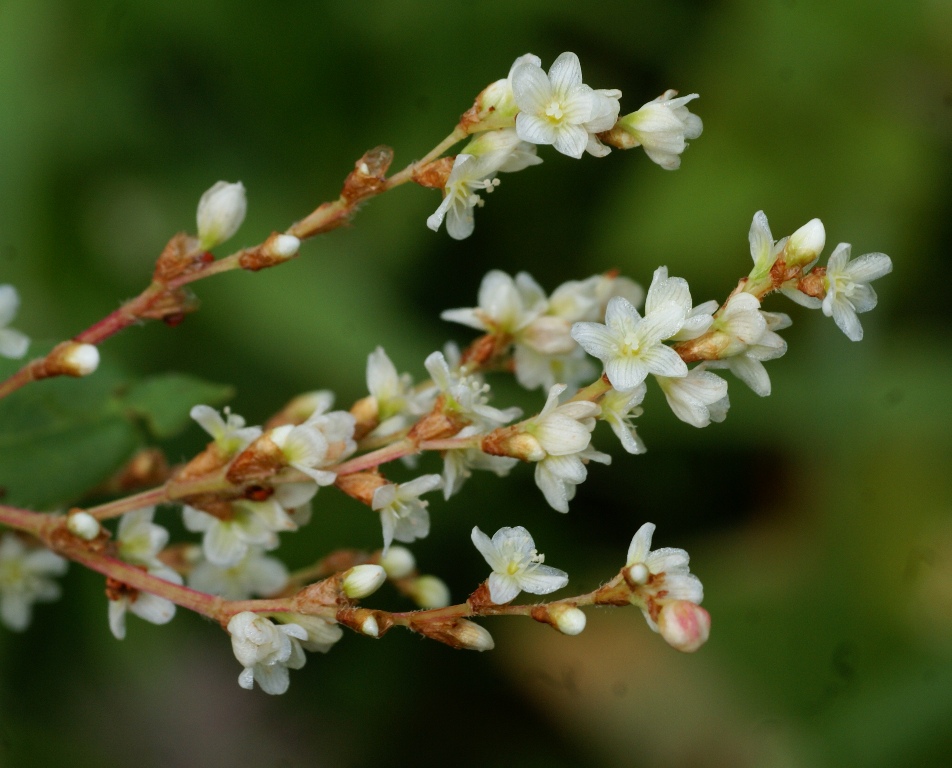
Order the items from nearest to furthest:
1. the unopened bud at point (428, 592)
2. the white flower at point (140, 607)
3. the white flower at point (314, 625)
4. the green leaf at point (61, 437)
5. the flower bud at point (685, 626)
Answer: the flower bud at point (685, 626) → the white flower at point (314, 625) → the white flower at point (140, 607) → the unopened bud at point (428, 592) → the green leaf at point (61, 437)

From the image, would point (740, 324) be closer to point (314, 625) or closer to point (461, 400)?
point (461, 400)

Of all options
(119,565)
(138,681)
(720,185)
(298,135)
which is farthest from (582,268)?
(119,565)

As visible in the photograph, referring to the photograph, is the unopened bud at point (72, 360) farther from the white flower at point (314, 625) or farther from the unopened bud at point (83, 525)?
the white flower at point (314, 625)

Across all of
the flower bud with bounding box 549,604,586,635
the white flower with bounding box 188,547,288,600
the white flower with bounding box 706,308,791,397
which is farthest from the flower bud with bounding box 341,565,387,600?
the white flower with bounding box 706,308,791,397

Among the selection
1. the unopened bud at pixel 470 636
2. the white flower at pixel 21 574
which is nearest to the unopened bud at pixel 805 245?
the unopened bud at pixel 470 636

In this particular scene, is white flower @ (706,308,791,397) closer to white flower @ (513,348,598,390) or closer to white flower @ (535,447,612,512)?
white flower @ (535,447,612,512)

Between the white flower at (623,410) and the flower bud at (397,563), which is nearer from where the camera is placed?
the white flower at (623,410)

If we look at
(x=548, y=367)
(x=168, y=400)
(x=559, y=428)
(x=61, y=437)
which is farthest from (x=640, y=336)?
(x=61, y=437)
